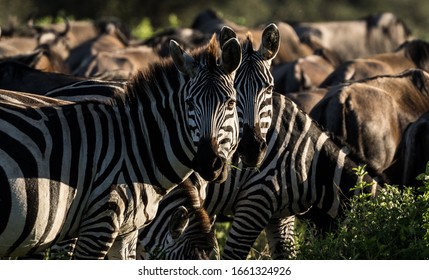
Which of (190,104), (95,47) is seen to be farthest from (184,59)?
(95,47)

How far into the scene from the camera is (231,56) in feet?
20.6

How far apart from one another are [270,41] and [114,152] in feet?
5.85

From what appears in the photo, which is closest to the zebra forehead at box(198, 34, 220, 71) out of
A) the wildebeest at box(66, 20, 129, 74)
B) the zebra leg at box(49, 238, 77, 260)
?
the zebra leg at box(49, 238, 77, 260)

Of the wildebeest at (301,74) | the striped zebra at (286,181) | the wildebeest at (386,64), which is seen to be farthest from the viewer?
the wildebeest at (301,74)

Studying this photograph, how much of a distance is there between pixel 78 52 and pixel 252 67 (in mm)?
11088

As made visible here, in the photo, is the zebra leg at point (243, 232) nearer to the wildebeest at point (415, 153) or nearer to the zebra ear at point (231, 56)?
the wildebeest at point (415, 153)

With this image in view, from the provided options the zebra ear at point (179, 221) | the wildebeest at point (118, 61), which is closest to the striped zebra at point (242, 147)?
the zebra ear at point (179, 221)

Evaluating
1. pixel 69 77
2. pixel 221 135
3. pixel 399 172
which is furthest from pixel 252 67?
pixel 69 77

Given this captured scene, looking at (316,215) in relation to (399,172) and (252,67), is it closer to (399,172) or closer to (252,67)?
(399,172)

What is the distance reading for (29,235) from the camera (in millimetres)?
5750

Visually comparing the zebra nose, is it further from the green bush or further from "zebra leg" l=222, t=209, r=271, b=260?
"zebra leg" l=222, t=209, r=271, b=260

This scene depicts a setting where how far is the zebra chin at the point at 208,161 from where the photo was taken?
5848 mm

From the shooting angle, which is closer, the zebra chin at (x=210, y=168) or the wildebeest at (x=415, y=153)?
the zebra chin at (x=210, y=168)

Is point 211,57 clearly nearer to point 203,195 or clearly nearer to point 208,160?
point 208,160
